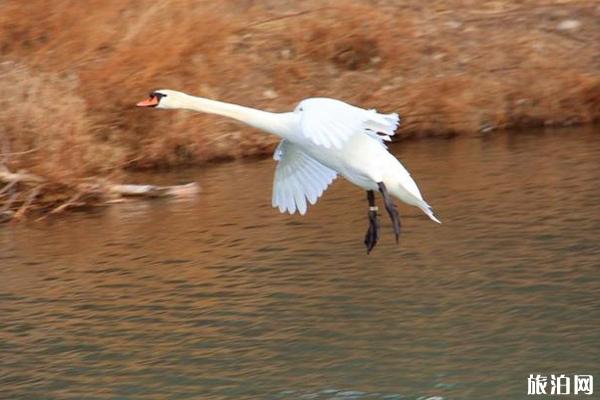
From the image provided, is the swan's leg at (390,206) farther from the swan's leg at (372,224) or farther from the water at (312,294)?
the water at (312,294)

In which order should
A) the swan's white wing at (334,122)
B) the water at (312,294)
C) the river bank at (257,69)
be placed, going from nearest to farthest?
1. the water at (312,294)
2. the swan's white wing at (334,122)
3. the river bank at (257,69)

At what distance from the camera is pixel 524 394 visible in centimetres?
895

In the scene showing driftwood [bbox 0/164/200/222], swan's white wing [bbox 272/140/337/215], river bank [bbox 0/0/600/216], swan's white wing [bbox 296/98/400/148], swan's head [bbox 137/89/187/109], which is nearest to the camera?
swan's white wing [bbox 296/98/400/148]

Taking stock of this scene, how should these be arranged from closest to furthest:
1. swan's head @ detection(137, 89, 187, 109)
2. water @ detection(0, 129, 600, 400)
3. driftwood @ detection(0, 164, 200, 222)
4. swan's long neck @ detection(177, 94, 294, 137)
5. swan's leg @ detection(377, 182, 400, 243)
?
water @ detection(0, 129, 600, 400) < swan's long neck @ detection(177, 94, 294, 137) < swan's leg @ detection(377, 182, 400, 243) < swan's head @ detection(137, 89, 187, 109) < driftwood @ detection(0, 164, 200, 222)

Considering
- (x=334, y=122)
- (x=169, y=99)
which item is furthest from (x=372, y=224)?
(x=334, y=122)

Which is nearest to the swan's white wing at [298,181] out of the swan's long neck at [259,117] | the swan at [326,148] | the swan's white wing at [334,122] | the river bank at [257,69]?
the swan at [326,148]

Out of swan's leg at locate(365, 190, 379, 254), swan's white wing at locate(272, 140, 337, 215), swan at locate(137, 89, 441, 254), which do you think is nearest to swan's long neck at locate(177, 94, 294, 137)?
swan at locate(137, 89, 441, 254)

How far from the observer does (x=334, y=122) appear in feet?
32.4

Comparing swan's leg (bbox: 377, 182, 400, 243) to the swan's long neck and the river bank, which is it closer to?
the swan's long neck

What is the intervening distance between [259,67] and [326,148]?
29.1 ft

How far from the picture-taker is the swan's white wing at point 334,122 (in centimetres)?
980

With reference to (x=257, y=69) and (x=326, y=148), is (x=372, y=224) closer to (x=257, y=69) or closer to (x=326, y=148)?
(x=326, y=148)

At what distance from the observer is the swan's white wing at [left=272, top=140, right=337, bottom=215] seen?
11.6 metres

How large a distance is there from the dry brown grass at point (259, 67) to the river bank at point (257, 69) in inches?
0.7
